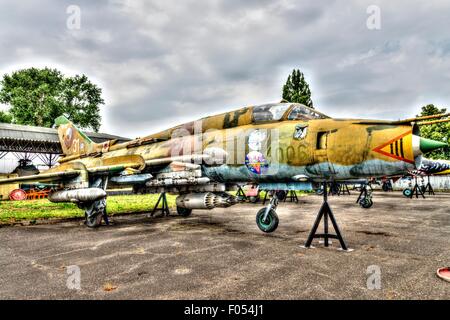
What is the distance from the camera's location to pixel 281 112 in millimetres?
7734

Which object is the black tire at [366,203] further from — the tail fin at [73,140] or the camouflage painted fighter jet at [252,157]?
the tail fin at [73,140]

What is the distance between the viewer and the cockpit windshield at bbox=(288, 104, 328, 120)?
290 inches

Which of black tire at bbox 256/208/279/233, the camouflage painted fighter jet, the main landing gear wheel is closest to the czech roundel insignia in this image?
the camouflage painted fighter jet

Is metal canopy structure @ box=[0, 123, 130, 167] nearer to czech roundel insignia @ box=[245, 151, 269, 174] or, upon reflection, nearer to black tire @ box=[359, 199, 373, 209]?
black tire @ box=[359, 199, 373, 209]

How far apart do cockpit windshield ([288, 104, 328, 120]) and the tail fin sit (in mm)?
10438

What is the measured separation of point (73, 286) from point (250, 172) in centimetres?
484

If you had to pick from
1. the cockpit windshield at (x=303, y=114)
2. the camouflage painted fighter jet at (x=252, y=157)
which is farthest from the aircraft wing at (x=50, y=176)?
the cockpit windshield at (x=303, y=114)

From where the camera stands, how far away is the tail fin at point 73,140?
569 inches

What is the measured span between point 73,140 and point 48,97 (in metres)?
52.3

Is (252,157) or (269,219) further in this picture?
(269,219)

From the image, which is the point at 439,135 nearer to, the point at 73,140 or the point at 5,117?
the point at 73,140

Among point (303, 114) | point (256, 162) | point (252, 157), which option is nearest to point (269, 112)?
point (303, 114)

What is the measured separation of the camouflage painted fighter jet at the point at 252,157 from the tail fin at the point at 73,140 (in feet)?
9.61

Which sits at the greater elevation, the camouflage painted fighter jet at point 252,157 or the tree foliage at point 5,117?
the tree foliage at point 5,117
